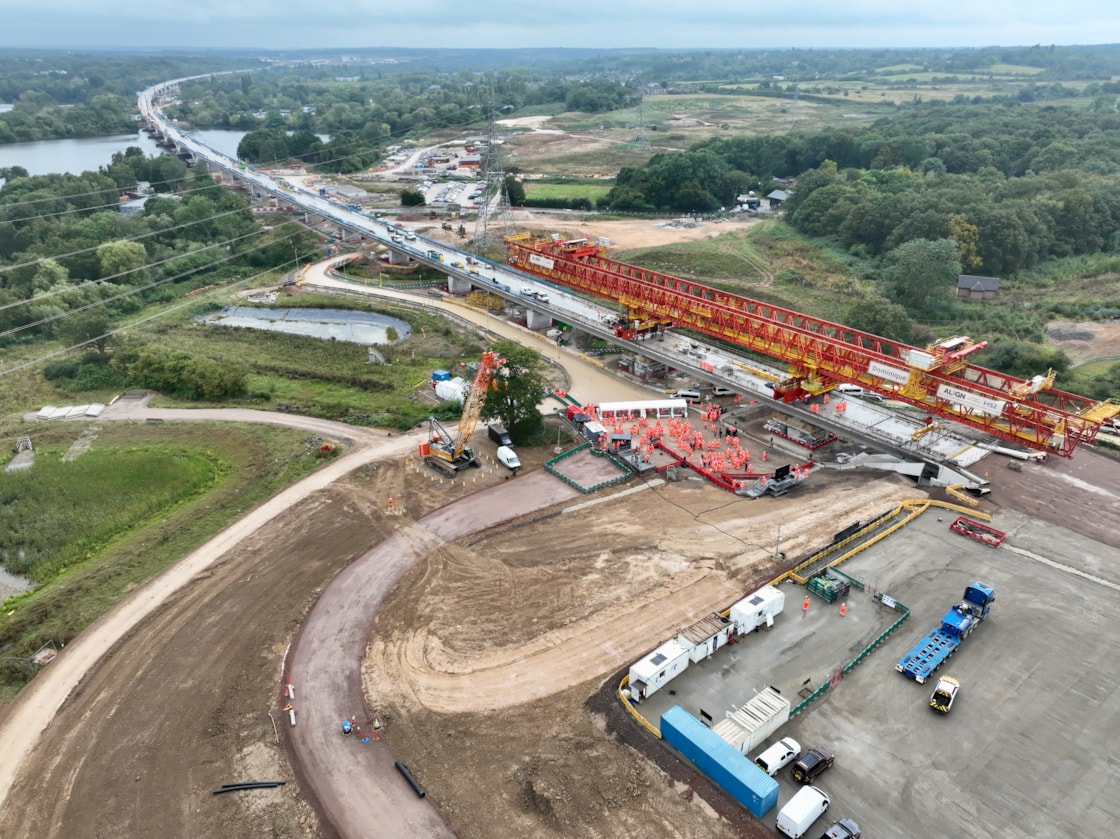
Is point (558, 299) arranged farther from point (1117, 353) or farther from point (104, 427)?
point (1117, 353)

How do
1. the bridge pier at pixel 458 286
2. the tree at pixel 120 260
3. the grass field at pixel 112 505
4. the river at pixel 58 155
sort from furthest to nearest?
the river at pixel 58 155
the tree at pixel 120 260
the bridge pier at pixel 458 286
the grass field at pixel 112 505

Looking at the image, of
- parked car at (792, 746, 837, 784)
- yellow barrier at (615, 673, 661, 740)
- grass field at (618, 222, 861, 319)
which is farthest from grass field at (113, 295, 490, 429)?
grass field at (618, 222, 861, 319)

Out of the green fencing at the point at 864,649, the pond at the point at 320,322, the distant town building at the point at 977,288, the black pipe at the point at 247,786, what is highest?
the distant town building at the point at 977,288

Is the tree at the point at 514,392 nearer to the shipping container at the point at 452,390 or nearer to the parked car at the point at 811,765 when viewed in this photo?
the shipping container at the point at 452,390

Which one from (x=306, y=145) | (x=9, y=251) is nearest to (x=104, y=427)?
(x=9, y=251)

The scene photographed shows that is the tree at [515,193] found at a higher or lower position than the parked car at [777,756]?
higher

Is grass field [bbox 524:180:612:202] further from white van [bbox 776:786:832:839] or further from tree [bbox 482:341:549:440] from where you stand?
white van [bbox 776:786:832:839]

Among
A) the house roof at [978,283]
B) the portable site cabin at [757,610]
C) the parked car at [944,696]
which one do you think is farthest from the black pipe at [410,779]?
the house roof at [978,283]
